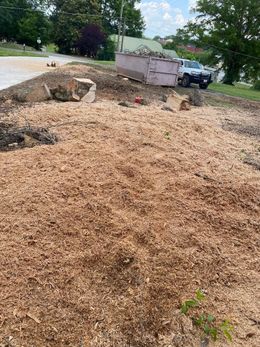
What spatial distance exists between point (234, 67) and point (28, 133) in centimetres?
3483

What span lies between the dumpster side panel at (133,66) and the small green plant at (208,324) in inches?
490

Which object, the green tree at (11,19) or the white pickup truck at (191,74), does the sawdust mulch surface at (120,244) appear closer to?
the white pickup truck at (191,74)

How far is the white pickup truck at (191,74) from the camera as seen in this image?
1872 cm

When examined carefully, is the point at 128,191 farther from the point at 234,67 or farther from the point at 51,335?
the point at 234,67

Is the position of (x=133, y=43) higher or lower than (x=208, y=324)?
lower

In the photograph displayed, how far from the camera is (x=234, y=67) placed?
1417 inches

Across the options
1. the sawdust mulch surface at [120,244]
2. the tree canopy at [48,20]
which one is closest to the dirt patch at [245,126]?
the sawdust mulch surface at [120,244]

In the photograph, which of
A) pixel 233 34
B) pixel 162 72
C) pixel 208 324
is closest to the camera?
pixel 208 324

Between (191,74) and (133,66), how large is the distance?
16.1 ft

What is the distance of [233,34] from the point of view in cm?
3353

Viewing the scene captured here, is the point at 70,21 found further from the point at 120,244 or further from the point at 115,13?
the point at 120,244

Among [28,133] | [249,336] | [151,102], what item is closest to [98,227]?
[249,336]

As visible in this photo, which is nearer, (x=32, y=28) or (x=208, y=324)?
(x=208, y=324)

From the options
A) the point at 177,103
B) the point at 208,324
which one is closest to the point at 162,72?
the point at 177,103
